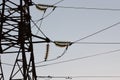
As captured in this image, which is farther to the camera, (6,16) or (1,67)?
(1,67)

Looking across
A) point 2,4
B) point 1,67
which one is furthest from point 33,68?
point 2,4

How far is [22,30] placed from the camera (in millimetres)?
17609

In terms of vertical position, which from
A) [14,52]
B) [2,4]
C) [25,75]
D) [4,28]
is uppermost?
[2,4]

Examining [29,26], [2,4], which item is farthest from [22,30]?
[2,4]

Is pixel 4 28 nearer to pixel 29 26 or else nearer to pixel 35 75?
pixel 29 26

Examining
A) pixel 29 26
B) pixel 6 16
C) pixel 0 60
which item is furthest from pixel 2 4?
pixel 0 60

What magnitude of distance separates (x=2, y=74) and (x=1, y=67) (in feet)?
1.20

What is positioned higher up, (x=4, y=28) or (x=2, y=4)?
(x=2, y=4)

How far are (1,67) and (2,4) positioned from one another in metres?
3.34

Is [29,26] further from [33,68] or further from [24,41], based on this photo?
[33,68]

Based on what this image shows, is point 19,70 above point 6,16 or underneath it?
underneath

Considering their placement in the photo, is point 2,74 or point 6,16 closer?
point 6,16

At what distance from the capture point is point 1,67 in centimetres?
1847

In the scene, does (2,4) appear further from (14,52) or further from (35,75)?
(35,75)
